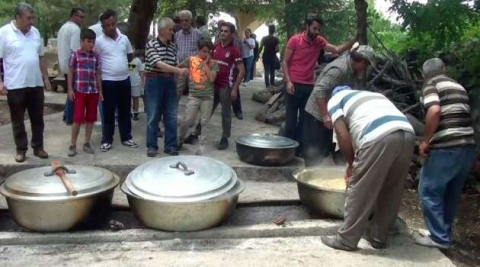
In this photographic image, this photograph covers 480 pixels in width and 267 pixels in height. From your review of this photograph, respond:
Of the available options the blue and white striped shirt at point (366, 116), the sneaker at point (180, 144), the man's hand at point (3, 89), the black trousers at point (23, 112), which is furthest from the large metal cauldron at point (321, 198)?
the man's hand at point (3, 89)

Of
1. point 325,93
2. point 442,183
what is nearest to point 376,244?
point 442,183

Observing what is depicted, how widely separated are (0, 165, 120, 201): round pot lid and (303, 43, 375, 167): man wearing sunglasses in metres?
2.29

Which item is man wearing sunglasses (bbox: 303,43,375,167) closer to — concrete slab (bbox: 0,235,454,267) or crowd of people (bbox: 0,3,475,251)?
crowd of people (bbox: 0,3,475,251)

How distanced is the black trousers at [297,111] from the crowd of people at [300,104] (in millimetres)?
14

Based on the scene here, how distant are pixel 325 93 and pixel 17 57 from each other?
3.51 m

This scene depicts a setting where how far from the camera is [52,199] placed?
14.5 ft

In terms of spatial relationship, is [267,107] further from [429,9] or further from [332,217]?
[332,217]

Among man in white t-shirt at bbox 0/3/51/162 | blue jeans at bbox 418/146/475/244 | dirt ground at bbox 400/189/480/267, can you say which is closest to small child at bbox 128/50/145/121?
man in white t-shirt at bbox 0/3/51/162

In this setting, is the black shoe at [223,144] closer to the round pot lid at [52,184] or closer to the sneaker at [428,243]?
the round pot lid at [52,184]

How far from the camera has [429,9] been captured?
6.08 metres

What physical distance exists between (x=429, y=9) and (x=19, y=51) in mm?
4804

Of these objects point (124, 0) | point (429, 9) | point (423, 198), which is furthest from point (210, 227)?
point (124, 0)

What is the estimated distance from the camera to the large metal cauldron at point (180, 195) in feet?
14.9

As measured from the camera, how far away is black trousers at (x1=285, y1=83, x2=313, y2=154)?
6.55 metres
